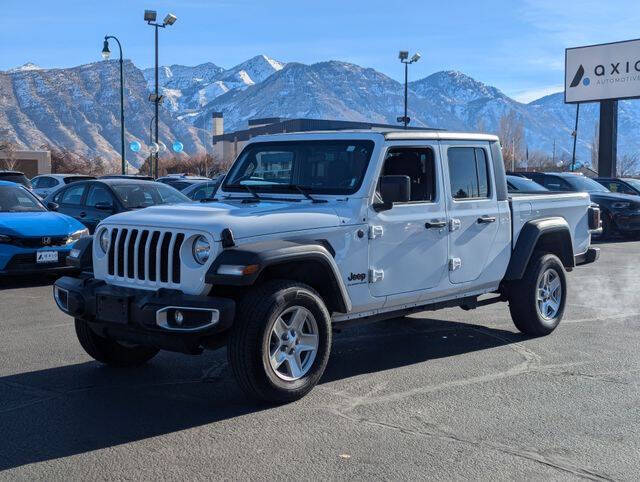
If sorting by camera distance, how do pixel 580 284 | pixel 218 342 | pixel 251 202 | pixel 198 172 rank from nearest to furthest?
pixel 218 342 < pixel 251 202 < pixel 580 284 < pixel 198 172

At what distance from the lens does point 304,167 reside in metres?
6.62

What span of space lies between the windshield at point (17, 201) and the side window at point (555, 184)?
12433 millimetres

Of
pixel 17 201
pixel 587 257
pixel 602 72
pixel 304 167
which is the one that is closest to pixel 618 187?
pixel 587 257

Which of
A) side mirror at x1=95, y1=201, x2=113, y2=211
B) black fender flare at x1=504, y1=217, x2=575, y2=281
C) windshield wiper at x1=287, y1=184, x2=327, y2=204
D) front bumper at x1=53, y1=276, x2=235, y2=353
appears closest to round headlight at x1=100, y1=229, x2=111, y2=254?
front bumper at x1=53, y1=276, x2=235, y2=353

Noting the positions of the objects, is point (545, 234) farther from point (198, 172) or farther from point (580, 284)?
point (198, 172)

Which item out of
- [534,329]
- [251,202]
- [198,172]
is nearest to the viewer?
[251,202]

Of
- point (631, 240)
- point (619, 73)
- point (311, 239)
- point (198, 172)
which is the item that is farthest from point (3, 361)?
point (198, 172)

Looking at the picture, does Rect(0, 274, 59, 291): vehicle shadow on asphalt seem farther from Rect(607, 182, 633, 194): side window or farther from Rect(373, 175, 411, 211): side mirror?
Rect(607, 182, 633, 194): side window

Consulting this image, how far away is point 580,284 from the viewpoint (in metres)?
11.9

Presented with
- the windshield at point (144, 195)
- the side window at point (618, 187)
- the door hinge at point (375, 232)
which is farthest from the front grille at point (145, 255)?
the side window at point (618, 187)

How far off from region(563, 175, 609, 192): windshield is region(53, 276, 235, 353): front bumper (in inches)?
629

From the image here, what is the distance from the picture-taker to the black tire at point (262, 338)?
523cm

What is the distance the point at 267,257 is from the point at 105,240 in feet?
4.82

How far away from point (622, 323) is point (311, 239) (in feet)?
15.1
